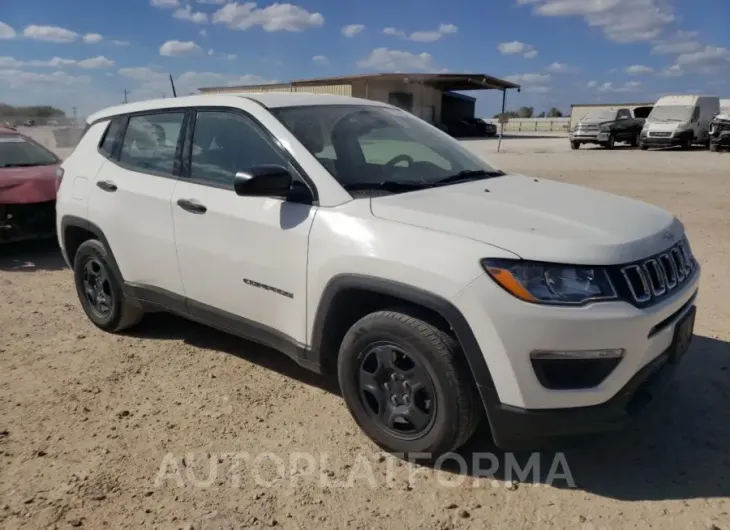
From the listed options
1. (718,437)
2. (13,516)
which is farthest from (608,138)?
(13,516)

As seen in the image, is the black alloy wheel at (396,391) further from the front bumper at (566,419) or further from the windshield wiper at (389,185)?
the windshield wiper at (389,185)

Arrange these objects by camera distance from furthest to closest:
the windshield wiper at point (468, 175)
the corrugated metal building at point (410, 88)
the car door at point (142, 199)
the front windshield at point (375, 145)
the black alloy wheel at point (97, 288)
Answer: the corrugated metal building at point (410, 88), the black alloy wheel at point (97, 288), the car door at point (142, 199), the windshield wiper at point (468, 175), the front windshield at point (375, 145)

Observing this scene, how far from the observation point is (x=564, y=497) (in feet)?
9.25

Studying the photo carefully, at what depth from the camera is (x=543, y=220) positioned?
284 centimetres

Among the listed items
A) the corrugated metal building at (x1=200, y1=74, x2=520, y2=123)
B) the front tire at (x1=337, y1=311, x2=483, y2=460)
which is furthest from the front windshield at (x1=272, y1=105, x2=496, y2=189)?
the corrugated metal building at (x1=200, y1=74, x2=520, y2=123)

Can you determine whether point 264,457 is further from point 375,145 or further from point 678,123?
point 678,123

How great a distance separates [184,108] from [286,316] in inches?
64.8

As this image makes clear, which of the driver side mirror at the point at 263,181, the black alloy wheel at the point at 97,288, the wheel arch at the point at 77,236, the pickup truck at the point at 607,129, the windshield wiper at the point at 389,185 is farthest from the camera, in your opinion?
the pickup truck at the point at 607,129

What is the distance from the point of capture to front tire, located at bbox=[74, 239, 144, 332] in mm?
4582

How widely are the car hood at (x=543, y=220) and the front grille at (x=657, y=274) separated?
0.05m

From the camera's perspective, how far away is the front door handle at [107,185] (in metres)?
4.36

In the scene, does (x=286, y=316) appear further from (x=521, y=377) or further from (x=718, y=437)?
(x=718, y=437)

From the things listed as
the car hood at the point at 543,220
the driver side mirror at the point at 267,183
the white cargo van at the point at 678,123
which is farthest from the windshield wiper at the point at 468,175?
the white cargo van at the point at 678,123

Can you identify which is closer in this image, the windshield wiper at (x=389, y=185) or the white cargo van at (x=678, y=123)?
the windshield wiper at (x=389, y=185)
